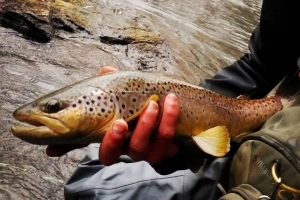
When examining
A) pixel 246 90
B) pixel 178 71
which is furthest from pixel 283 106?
pixel 178 71

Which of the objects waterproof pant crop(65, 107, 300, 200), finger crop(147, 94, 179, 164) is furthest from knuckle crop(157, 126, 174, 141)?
waterproof pant crop(65, 107, 300, 200)

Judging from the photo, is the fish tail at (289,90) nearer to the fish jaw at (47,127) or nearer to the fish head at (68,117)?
the fish head at (68,117)

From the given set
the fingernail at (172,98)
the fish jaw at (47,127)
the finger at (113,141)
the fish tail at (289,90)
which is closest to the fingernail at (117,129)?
the finger at (113,141)

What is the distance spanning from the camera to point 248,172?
1.63m

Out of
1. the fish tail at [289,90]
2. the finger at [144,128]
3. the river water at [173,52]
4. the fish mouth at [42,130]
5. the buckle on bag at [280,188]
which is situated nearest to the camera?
the buckle on bag at [280,188]

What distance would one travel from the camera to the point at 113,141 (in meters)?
1.64

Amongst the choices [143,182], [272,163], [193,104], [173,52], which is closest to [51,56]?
[173,52]

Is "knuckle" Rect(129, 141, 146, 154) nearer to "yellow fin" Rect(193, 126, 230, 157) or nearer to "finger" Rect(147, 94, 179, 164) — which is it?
"finger" Rect(147, 94, 179, 164)

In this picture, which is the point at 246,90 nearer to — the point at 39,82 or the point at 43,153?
the point at 43,153

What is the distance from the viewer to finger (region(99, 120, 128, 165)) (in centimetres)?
161

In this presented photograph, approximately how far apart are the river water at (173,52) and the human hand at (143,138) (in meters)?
1.16

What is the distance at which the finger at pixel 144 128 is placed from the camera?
1.67 metres

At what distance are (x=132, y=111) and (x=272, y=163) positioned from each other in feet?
1.57

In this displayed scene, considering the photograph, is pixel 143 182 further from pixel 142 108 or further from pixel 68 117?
pixel 68 117
